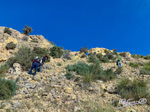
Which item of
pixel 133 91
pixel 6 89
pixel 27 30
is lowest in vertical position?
pixel 6 89

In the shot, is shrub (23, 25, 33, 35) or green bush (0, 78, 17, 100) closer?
green bush (0, 78, 17, 100)

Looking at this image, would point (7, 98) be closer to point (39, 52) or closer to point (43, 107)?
point (43, 107)

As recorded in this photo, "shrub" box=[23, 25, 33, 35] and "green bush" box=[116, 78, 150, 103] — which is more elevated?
"shrub" box=[23, 25, 33, 35]

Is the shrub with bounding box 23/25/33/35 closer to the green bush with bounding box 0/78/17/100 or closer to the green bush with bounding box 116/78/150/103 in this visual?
the green bush with bounding box 0/78/17/100

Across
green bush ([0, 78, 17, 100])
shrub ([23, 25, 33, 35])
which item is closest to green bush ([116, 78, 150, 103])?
green bush ([0, 78, 17, 100])

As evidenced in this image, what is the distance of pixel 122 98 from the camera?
3.76 m

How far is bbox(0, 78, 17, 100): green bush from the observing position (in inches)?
142

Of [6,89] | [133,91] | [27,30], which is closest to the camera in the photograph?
[6,89]

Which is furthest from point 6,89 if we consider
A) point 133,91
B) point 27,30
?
point 27,30

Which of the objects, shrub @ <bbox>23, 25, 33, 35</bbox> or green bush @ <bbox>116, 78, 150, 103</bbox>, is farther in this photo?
shrub @ <bbox>23, 25, 33, 35</bbox>

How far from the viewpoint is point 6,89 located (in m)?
3.74

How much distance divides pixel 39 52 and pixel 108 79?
337 inches

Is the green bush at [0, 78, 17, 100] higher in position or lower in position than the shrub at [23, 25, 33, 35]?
lower

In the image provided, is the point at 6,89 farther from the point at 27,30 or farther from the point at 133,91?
the point at 27,30
